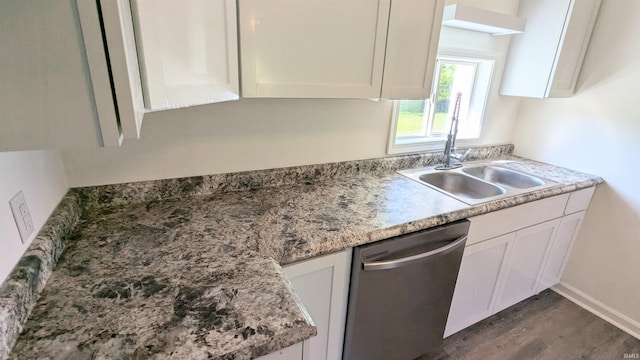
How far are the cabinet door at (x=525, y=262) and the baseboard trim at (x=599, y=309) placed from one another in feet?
1.32

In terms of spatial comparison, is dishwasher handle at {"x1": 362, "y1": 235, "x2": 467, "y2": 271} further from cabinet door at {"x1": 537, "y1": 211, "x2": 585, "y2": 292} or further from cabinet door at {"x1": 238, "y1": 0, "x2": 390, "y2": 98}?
cabinet door at {"x1": 537, "y1": 211, "x2": 585, "y2": 292}

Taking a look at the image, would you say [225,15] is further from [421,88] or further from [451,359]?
[451,359]

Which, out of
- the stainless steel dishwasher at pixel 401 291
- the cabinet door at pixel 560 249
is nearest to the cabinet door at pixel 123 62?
the stainless steel dishwasher at pixel 401 291

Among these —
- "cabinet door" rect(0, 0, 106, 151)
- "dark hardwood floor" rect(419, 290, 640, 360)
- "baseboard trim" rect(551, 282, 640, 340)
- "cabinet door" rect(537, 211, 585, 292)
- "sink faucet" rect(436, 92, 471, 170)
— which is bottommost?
"dark hardwood floor" rect(419, 290, 640, 360)

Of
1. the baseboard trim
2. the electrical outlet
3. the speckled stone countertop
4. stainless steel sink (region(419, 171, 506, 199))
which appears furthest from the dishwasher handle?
the baseboard trim

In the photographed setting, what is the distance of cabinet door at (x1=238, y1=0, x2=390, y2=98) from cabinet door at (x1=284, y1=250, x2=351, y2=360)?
0.65 meters

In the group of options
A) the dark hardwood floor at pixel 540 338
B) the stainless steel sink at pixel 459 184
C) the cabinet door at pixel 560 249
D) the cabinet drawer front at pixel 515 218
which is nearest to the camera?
the cabinet drawer front at pixel 515 218

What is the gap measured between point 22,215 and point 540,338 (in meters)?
2.58

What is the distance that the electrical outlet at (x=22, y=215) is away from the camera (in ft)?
2.52

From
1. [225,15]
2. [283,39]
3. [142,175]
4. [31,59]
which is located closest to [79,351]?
[31,59]

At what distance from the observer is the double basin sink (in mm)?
1866

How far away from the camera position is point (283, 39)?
1.09m

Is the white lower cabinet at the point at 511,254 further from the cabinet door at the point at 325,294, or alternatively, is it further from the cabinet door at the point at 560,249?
the cabinet door at the point at 325,294

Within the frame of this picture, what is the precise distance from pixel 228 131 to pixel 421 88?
3.06ft
